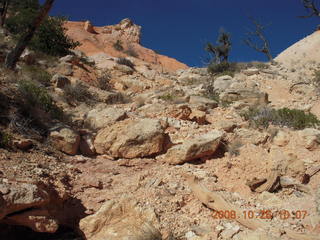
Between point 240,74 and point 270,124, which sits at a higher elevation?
point 240,74

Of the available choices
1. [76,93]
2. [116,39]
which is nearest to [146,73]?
[76,93]

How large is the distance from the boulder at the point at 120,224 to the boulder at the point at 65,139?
1931 millimetres

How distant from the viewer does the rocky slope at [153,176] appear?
3.59 metres

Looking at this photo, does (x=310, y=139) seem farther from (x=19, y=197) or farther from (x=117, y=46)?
(x=117, y=46)

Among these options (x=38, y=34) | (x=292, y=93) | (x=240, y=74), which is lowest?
(x=38, y=34)

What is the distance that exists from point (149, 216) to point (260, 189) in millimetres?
1886

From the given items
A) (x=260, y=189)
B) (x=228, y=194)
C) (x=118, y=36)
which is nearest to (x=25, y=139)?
(x=228, y=194)

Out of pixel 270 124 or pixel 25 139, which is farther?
pixel 270 124

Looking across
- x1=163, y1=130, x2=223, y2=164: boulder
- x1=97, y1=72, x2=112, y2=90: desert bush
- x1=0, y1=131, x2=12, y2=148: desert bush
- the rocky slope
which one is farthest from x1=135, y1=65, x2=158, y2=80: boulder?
x1=0, y1=131, x2=12, y2=148: desert bush

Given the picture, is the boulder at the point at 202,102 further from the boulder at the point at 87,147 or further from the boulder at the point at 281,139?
the boulder at the point at 87,147

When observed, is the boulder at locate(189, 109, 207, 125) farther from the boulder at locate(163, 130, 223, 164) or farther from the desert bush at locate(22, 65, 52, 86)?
the desert bush at locate(22, 65, 52, 86)

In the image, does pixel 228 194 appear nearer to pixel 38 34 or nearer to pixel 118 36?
pixel 38 34

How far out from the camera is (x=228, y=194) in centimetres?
445

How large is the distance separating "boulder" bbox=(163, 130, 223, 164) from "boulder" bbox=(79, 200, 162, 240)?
152 centimetres
